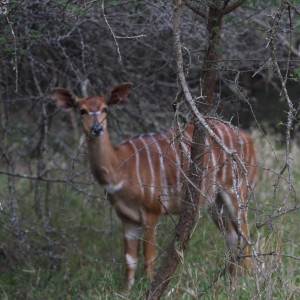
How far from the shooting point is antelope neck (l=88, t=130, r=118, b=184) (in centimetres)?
513

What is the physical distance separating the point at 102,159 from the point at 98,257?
84 cm

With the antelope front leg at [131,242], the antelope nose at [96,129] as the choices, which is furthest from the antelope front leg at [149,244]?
the antelope nose at [96,129]

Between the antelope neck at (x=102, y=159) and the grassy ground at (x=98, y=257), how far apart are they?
0.75 feet

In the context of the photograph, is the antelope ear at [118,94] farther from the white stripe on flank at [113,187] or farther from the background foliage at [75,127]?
the white stripe on flank at [113,187]

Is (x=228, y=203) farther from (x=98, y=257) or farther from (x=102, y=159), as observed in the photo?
(x=98, y=257)

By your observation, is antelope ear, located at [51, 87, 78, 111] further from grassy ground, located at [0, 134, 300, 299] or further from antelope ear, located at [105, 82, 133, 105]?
grassy ground, located at [0, 134, 300, 299]

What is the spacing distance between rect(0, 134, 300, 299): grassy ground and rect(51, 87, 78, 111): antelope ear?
1.70 ft

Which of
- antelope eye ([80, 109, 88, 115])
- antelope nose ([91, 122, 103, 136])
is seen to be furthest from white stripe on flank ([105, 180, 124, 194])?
antelope eye ([80, 109, 88, 115])

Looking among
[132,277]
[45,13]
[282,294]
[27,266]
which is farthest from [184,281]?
[45,13]

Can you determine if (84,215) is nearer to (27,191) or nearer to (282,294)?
(27,191)

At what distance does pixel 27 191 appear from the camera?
7.05 m

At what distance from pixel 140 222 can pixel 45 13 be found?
1.51m

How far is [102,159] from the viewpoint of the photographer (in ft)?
16.9

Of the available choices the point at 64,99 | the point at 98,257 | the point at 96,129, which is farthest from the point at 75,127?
the point at 96,129
